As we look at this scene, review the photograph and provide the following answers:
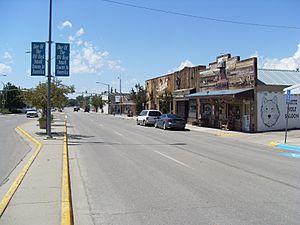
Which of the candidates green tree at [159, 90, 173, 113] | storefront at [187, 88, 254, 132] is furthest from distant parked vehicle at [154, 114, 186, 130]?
green tree at [159, 90, 173, 113]

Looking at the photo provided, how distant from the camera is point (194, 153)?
53.3 feet

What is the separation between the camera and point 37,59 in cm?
2245

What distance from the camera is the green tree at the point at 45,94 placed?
26297 mm

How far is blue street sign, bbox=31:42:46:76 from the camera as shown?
2239 centimetres

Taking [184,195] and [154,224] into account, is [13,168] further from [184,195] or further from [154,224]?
[154,224]

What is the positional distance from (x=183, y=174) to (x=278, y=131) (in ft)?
70.3

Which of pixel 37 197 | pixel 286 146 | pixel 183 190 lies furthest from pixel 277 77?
pixel 37 197

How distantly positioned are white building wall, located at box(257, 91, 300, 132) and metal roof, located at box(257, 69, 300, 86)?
139 centimetres

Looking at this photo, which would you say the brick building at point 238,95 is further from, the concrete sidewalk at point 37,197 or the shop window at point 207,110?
the concrete sidewalk at point 37,197

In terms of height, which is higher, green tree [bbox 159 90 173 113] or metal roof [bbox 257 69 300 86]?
metal roof [bbox 257 69 300 86]

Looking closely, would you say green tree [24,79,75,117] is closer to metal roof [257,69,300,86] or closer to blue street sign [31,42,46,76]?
blue street sign [31,42,46,76]

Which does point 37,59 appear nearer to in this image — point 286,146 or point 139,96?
point 286,146

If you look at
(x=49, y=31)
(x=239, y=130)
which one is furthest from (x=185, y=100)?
(x=49, y=31)

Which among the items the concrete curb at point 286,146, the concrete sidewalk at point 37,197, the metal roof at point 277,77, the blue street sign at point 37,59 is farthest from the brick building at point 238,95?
the concrete sidewalk at point 37,197
